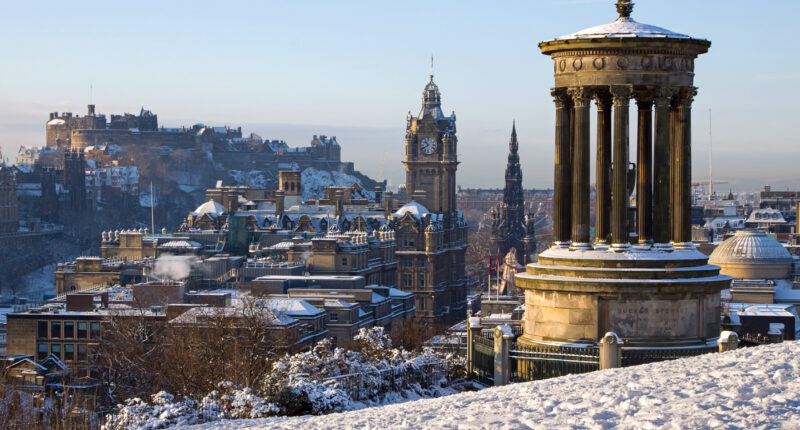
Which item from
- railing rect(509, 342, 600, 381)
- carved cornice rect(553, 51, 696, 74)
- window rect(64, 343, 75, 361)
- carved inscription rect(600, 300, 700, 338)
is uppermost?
carved cornice rect(553, 51, 696, 74)

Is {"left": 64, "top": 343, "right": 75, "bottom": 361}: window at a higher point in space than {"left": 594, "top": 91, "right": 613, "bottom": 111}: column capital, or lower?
lower

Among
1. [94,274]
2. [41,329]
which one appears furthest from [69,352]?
[94,274]

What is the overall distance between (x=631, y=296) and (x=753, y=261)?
75.4m

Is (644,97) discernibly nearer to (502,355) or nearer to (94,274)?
(502,355)

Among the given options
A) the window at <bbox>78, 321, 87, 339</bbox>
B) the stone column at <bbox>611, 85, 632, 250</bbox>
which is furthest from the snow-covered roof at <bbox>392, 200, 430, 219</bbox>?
the stone column at <bbox>611, 85, 632, 250</bbox>

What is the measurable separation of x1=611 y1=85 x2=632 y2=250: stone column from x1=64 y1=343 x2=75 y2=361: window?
65189 mm

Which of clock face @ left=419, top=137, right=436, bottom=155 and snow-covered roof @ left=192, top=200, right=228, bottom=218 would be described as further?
clock face @ left=419, top=137, right=436, bottom=155

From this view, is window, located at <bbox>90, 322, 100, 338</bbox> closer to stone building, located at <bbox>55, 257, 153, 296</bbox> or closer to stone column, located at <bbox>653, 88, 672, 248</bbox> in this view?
stone building, located at <bbox>55, 257, 153, 296</bbox>

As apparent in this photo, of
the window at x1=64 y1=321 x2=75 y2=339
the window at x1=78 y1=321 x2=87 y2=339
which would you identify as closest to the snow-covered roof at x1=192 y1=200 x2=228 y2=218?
the window at x1=64 y1=321 x2=75 y2=339

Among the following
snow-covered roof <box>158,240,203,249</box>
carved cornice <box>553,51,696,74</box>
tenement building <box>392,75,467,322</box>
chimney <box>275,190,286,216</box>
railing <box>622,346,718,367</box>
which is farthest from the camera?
chimney <box>275,190,286,216</box>

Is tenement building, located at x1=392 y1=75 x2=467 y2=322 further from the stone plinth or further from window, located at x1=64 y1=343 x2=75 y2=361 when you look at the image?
the stone plinth

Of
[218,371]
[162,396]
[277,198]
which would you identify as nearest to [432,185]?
[277,198]

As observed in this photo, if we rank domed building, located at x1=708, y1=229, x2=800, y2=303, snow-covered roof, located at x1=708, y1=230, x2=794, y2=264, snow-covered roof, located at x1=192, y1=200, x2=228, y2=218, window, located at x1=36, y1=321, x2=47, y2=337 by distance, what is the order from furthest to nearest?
snow-covered roof, located at x1=192, y1=200, x2=228, y2=218
snow-covered roof, located at x1=708, y1=230, x2=794, y2=264
domed building, located at x1=708, y1=229, x2=800, y2=303
window, located at x1=36, y1=321, x2=47, y2=337

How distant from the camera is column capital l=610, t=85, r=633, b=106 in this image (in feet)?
88.1
